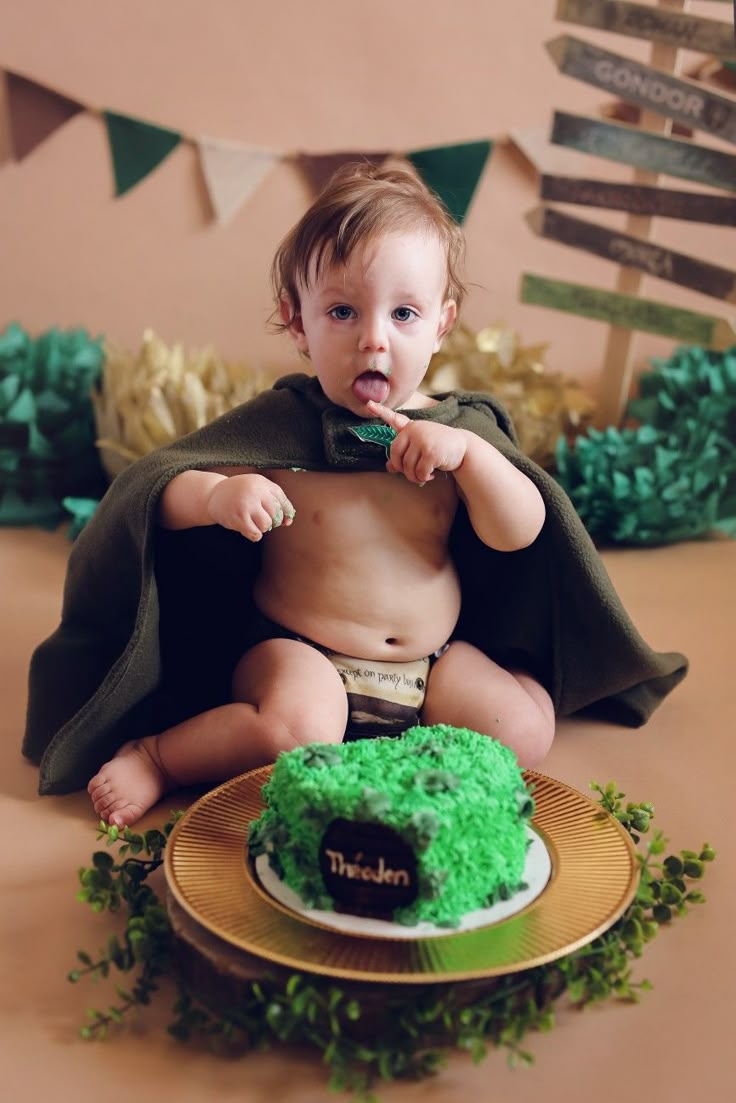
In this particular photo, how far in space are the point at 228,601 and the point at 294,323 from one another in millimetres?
306

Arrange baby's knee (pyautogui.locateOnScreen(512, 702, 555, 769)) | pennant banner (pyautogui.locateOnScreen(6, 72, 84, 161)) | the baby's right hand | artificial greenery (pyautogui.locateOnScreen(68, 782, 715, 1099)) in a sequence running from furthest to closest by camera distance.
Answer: pennant banner (pyautogui.locateOnScreen(6, 72, 84, 161)) → baby's knee (pyautogui.locateOnScreen(512, 702, 555, 769)) → the baby's right hand → artificial greenery (pyautogui.locateOnScreen(68, 782, 715, 1099))

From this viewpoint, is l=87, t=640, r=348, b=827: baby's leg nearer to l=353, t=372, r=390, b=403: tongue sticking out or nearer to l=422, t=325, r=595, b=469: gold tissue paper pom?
l=353, t=372, r=390, b=403: tongue sticking out

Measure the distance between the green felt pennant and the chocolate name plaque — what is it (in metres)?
1.81

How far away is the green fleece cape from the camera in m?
1.21

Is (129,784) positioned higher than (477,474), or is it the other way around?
(477,474)

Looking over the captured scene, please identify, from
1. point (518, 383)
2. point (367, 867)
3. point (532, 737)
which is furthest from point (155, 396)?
point (367, 867)

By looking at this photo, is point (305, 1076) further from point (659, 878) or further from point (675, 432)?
point (675, 432)

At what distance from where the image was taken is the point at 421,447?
1.16 metres

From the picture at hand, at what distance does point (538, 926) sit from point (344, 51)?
1.96 meters

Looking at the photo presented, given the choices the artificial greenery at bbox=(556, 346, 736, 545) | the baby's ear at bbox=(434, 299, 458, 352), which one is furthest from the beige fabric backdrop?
the baby's ear at bbox=(434, 299, 458, 352)

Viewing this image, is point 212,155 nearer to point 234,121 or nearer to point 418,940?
point 234,121

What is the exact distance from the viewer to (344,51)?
7.84 feet

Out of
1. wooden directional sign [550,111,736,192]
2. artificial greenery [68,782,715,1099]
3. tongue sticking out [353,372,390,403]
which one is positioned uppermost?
wooden directional sign [550,111,736,192]

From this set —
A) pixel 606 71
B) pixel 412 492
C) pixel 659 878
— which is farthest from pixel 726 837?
pixel 606 71
